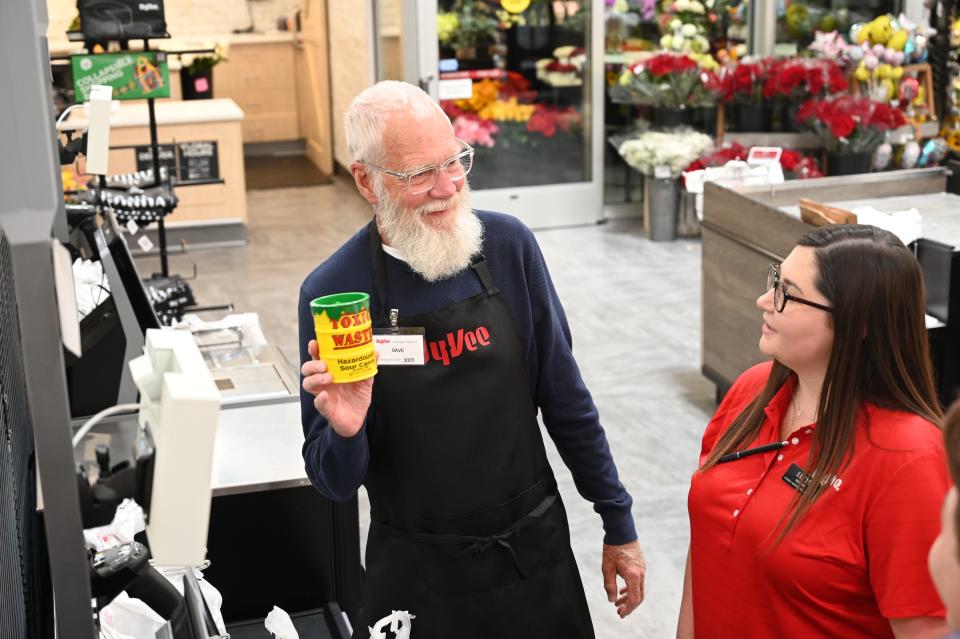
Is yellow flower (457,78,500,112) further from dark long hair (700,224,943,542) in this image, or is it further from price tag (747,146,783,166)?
dark long hair (700,224,943,542)

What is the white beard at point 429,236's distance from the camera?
2107mm

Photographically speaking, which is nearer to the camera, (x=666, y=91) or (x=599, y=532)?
(x=599, y=532)

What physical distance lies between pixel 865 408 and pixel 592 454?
0.60m

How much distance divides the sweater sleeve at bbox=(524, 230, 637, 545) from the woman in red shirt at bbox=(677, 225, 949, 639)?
287 mm

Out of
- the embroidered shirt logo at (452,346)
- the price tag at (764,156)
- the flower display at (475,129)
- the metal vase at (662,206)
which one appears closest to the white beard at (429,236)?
the embroidered shirt logo at (452,346)

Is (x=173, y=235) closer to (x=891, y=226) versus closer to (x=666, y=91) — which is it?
(x=666, y=91)

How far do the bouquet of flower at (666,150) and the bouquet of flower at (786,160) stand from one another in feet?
0.86

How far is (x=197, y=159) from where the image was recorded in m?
8.43

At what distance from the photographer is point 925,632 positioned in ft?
5.75

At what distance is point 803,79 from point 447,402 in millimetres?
6146

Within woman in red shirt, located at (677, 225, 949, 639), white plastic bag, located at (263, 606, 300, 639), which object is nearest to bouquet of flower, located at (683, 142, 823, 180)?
woman in red shirt, located at (677, 225, 949, 639)

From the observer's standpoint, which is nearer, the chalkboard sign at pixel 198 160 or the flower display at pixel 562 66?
the chalkboard sign at pixel 198 160

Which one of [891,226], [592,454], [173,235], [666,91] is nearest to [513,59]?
[666,91]

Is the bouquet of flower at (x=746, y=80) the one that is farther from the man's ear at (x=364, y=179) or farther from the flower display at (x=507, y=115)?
the man's ear at (x=364, y=179)
